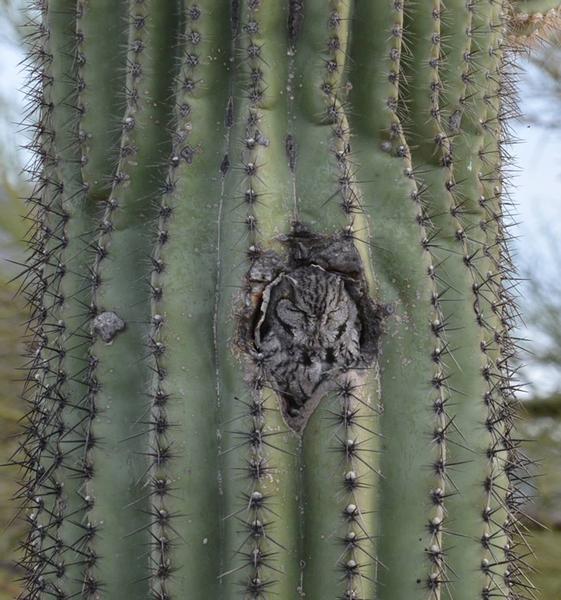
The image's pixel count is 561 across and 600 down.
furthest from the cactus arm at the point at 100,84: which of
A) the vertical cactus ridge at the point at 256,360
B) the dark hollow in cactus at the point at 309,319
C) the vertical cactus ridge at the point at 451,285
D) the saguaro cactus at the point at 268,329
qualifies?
the vertical cactus ridge at the point at 451,285

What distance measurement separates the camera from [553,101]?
5543 mm

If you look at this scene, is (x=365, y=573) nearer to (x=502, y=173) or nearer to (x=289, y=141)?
(x=289, y=141)

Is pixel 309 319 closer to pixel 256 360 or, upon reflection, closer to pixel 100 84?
pixel 256 360

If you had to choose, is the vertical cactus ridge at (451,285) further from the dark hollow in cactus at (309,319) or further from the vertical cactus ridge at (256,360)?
the vertical cactus ridge at (256,360)

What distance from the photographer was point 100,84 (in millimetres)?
1893

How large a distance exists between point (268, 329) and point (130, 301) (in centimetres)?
26

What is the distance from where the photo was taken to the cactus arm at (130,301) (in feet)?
5.55

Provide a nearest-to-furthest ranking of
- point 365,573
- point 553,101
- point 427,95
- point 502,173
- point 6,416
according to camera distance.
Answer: point 365,573 < point 427,95 < point 502,173 < point 6,416 < point 553,101

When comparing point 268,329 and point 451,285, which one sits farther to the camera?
point 451,285

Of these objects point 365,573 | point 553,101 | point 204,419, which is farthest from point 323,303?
point 553,101

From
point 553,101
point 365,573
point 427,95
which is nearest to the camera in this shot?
point 365,573

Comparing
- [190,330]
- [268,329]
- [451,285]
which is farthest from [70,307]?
[451,285]

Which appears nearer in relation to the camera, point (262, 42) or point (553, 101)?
point (262, 42)

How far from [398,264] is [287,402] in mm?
317
